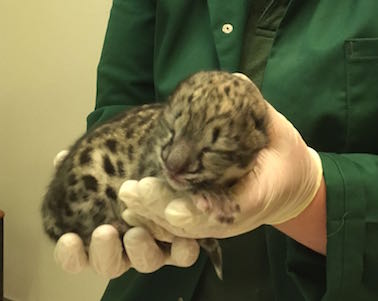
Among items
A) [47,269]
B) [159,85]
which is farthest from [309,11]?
[47,269]

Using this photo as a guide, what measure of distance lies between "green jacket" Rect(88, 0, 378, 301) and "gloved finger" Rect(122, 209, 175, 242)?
0.49ft

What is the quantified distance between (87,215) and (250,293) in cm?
29

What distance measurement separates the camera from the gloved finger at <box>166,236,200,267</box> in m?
0.84

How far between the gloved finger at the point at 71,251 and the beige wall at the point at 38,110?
44.6 inches

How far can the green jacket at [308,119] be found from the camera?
849 mm

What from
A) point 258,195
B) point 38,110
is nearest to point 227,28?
point 258,195

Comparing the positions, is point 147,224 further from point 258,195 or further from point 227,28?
point 227,28

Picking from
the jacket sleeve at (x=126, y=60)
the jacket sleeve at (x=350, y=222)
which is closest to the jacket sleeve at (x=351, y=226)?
the jacket sleeve at (x=350, y=222)

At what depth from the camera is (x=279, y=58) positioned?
94 centimetres

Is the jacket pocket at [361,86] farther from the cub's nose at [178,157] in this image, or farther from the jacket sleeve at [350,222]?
the cub's nose at [178,157]

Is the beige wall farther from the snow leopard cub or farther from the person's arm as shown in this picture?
the person's arm

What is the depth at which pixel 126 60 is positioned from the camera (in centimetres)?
115

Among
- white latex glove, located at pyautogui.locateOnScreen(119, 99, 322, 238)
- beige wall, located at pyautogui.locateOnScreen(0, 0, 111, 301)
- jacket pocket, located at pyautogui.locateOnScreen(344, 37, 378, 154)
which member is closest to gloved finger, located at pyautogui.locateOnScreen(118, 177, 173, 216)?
white latex glove, located at pyautogui.locateOnScreen(119, 99, 322, 238)

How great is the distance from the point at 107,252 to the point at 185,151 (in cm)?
24
